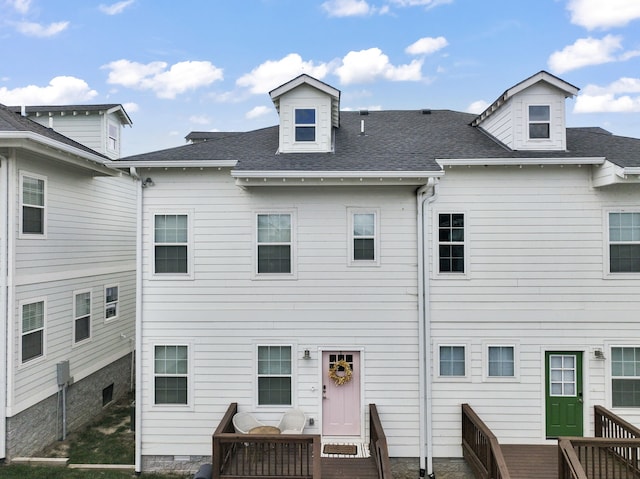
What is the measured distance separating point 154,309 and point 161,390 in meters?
1.60

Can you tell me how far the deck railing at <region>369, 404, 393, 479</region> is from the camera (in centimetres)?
548

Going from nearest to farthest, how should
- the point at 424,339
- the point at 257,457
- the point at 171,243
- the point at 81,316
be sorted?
the point at 257,457 < the point at 424,339 < the point at 171,243 < the point at 81,316

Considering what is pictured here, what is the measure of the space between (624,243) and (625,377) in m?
2.58

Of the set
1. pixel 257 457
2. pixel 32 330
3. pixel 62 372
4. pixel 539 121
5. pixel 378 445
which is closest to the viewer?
pixel 378 445

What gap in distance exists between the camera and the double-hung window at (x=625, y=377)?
7.04 metres

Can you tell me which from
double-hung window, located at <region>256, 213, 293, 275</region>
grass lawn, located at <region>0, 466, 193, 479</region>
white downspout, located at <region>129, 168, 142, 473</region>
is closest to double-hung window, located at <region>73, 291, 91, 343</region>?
grass lawn, located at <region>0, 466, 193, 479</region>

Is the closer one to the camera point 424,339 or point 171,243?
point 424,339

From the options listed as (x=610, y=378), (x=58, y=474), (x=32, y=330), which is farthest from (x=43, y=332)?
(x=610, y=378)

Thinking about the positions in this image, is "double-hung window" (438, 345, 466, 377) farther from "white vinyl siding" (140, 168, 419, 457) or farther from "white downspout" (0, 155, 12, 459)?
"white downspout" (0, 155, 12, 459)

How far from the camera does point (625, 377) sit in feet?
23.1

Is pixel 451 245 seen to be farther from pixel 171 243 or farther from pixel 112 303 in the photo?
pixel 112 303

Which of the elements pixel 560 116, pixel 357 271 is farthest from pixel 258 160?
pixel 560 116

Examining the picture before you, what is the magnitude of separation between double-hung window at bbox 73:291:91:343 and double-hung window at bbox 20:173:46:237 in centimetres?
206

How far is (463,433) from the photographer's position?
23.0 feet
